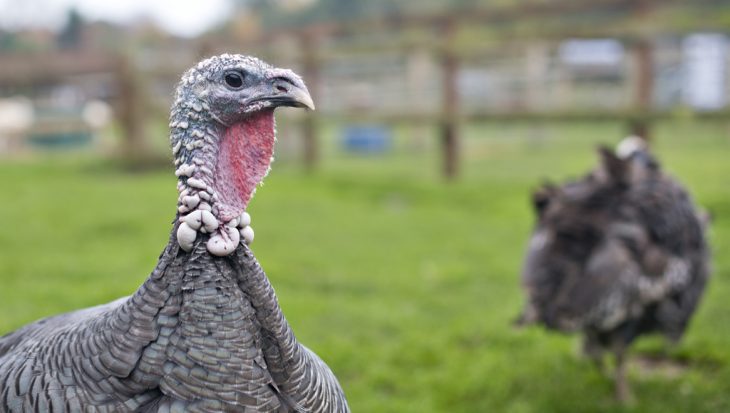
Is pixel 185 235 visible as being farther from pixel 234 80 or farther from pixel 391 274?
pixel 391 274

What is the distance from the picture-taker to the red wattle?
7.20ft

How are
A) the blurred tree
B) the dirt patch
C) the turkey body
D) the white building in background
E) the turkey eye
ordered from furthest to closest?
the blurred tree, the white building in background, the dirt patch, the turkey eye, the turkey body

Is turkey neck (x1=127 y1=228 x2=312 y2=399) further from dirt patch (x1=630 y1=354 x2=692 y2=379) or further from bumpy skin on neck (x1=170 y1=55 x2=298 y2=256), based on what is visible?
dirt patch (x1=630 y1=354 x2=692 y2=379)

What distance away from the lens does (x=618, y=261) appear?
426 centimetres

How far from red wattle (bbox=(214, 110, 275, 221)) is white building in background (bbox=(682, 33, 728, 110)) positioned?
9.60m

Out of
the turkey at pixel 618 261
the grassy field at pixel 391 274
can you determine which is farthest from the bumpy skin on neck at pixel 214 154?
the turkey at pixel 618 261

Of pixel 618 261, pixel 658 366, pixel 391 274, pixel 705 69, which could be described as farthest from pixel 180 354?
pixel 705 69

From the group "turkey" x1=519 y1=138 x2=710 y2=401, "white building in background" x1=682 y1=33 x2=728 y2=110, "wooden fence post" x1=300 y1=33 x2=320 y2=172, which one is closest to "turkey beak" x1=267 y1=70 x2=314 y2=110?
"turkey" x1=519 y1=138 x2=710 y2=401

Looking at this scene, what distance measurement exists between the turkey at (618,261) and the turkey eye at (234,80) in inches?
108

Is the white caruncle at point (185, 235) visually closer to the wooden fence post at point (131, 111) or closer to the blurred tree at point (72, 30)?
the wooden fence post at point (131, 111)

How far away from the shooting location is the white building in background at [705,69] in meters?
11.0

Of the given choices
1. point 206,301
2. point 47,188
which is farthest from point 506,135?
point 206,301

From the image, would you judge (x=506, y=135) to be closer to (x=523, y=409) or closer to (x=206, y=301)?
(x=523, y=409)

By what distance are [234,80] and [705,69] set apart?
12132mm
